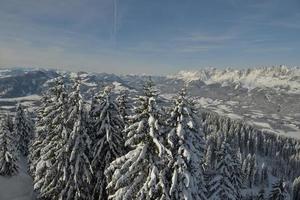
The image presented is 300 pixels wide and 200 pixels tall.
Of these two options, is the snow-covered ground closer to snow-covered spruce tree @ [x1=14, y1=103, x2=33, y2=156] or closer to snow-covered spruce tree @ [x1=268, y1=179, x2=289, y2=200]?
snow-covered spruce tree @ [x1=14, y1=103, x2=33, y2=156]

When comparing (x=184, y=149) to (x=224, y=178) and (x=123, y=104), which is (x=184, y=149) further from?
(x=224, y=178)

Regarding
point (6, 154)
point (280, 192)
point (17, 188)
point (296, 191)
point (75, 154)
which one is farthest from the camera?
point (296, 191)

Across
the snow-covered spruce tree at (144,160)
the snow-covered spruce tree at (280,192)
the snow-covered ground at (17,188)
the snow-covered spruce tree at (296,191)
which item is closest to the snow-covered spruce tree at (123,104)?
the snow-covered spruce tree at (144,160)

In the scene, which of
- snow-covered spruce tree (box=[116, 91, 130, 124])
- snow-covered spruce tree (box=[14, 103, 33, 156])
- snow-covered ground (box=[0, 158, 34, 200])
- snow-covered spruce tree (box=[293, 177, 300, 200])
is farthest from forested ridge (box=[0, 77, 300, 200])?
snow-covered spruce tree (box=[293, 177, 300, 200])

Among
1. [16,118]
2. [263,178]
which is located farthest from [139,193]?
[263,178]

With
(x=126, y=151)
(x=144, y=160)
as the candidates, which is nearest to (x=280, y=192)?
(x=126, y=151)

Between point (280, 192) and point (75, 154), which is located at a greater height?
point (75, 154)
